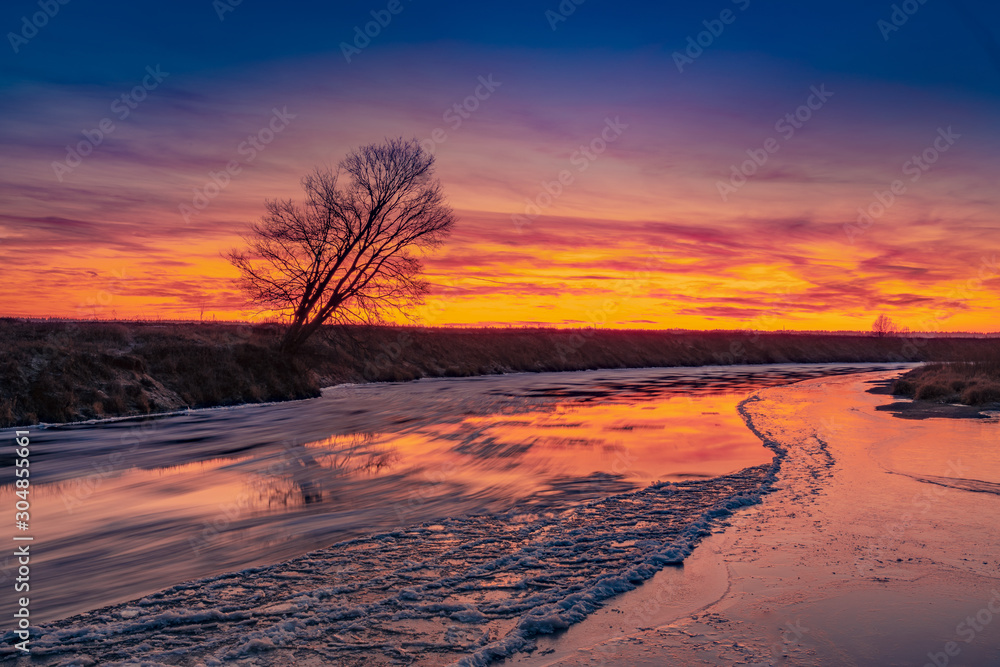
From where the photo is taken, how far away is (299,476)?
12.7 m

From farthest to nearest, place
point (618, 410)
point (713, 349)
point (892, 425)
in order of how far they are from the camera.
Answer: point (713, 349)
point (618, 410)
point (892, 425)

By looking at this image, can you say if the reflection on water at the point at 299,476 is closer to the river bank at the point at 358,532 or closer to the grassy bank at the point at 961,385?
the river bank at the point at 358,532

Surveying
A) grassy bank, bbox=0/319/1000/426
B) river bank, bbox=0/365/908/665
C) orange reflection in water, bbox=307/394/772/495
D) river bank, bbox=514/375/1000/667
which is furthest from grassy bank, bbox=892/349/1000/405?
grassy bank, bbox=0/319/1000/426

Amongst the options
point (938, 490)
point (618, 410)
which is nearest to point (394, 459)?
point (938, 490)

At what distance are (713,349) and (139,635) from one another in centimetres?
8751

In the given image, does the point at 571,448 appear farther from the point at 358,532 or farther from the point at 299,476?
the point at 358,532

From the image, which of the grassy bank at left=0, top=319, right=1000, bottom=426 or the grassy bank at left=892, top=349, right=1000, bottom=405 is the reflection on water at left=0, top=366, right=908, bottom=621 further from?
the grassy bank at left=892, top=349, right=1000, bottom=405

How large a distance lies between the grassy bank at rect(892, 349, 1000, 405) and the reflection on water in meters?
11.0

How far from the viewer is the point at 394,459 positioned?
48.1 feet

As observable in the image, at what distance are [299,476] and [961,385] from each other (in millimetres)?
29516

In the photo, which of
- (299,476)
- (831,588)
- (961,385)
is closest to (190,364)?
(299,476)

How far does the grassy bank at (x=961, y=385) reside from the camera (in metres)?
25.0

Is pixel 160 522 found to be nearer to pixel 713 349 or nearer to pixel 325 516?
pixel 325 516

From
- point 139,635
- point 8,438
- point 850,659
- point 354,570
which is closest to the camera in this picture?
point 850,659
